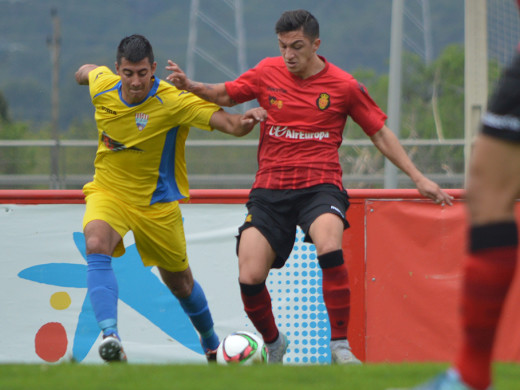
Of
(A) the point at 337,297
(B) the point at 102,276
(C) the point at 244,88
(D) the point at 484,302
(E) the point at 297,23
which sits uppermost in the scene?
(E) the point at 297,23

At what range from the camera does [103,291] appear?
5480 mm

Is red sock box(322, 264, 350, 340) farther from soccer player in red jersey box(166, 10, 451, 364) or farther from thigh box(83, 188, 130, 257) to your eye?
thigh box(83, 188, 130, 257)

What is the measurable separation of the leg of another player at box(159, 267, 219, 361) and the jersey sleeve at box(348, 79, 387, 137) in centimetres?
182

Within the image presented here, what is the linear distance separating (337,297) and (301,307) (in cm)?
Answer: 177

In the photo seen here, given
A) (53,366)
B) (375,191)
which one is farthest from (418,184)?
(53,366)

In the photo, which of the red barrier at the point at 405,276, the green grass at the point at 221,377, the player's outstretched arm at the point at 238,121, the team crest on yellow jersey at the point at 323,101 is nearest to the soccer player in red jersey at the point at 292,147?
the team crest on yellow jersey at the point at 323,101

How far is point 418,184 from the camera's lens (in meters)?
5.45

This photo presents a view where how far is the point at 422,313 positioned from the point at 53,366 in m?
3.81

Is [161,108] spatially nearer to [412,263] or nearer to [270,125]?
[270,125]

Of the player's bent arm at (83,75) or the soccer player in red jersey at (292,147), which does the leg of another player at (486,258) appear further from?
the player's bent arm at (83,75)

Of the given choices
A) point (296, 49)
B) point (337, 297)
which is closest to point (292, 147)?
point (296, 49)

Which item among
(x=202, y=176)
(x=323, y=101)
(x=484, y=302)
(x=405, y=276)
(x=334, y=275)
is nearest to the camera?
(x=484, y=302)

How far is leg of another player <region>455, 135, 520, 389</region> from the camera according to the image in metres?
2.92

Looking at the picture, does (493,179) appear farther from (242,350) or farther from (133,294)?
(133,294)
